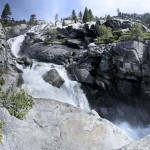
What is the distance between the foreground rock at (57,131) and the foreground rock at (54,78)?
33.7 meters

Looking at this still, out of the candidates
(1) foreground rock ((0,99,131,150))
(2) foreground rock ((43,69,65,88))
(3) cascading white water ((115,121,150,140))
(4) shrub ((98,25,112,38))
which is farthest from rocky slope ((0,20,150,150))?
(4) shrub ((98,25,112,38))

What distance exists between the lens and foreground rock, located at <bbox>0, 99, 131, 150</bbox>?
1898cm

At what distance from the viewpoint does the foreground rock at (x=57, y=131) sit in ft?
62.3

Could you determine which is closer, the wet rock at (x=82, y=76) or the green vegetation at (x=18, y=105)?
the green vegetation at (x=18, y=105)

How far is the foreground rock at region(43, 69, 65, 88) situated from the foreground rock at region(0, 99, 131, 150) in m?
33.7

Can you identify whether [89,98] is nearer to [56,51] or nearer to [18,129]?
[56,51]

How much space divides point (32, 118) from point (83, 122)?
14.9 feet

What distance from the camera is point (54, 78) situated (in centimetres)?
6034

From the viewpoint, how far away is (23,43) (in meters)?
110

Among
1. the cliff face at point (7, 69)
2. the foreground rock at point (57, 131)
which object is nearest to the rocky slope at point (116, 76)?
the cliff face at point (7, 69)

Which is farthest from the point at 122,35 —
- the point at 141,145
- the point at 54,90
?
the point at 141,145

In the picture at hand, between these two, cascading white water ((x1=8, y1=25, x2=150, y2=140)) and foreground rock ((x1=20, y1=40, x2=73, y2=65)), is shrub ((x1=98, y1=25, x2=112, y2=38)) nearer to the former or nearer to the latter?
foreground rock ((x1=20, y1=40, x2=73, y2=65))

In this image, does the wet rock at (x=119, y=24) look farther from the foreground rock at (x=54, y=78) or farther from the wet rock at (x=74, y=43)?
the foreground rock at (x=54, y=78)

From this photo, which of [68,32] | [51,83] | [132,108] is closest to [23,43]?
[68,32]
